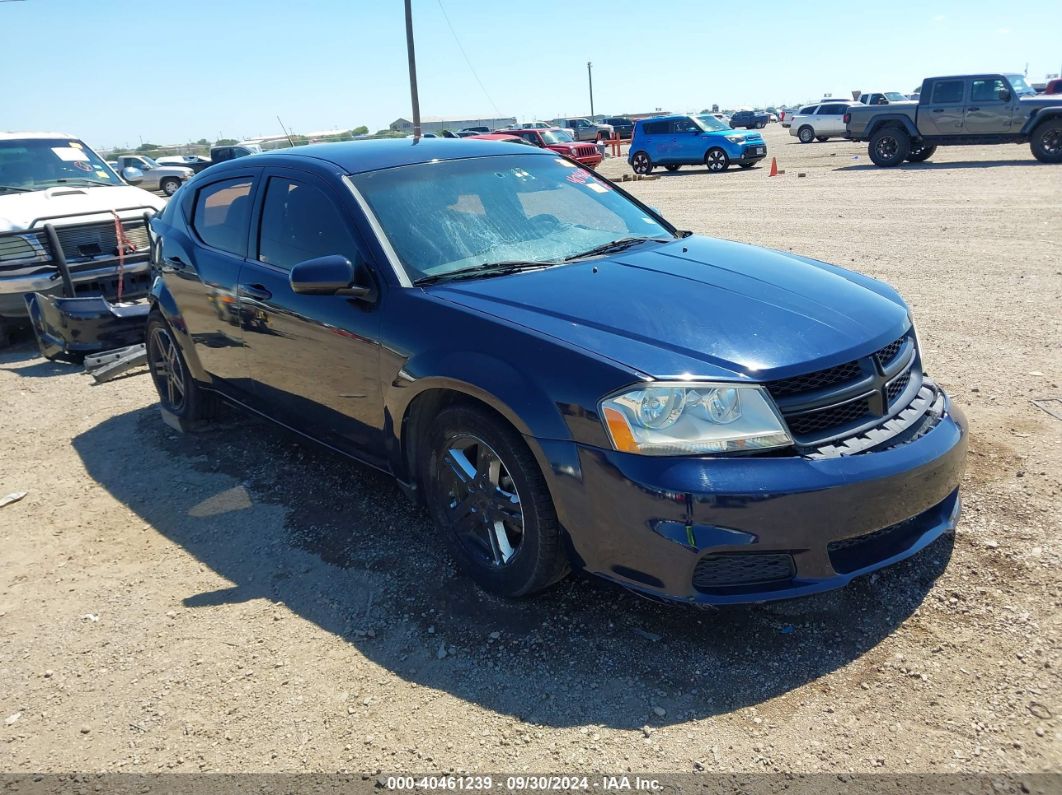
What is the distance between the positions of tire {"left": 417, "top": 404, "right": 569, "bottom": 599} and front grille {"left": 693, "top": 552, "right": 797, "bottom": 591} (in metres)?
0.54

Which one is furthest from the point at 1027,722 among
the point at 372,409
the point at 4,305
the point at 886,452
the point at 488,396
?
the point at 4,305

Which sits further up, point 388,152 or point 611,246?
point 388,152

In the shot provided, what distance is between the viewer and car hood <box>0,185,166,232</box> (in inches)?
305

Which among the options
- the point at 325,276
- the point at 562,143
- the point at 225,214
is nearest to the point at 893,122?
the point at 562,143

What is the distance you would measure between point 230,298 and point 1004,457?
13.4ft

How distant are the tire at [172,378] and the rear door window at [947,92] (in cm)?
2035

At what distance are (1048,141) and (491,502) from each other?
2047 centimetres

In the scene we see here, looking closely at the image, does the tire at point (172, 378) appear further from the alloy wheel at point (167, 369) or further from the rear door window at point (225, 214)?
the rear door window at point (225, 214)

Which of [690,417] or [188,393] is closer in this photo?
[690,417]

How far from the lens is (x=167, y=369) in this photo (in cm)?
549

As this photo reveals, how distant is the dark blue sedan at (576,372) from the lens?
2.61m

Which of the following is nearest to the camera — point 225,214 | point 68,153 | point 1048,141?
point 225,214

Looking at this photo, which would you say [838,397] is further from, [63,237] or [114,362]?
[63,237]

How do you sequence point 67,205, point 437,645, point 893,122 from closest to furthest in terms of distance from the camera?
point 437,645, point 67,205, point 893,122
